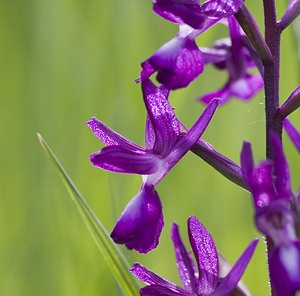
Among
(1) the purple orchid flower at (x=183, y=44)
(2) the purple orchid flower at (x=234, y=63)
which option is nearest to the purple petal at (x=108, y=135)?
(1) the purple orchid flower at (x=183, y=44)

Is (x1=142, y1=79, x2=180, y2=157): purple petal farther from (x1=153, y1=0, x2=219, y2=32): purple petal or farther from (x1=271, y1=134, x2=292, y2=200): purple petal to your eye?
(x1=271, y1=134, x2=292, y2=200): purple petal

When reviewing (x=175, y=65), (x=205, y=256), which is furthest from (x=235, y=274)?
(x=175, y=65)

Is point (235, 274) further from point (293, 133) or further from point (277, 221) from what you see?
point (293, 133)

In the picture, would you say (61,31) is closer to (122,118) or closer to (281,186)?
(122,118)

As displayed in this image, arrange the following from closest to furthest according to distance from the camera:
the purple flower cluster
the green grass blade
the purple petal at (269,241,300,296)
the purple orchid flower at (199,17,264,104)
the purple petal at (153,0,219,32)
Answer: the purple petal at (269,241,300,296) → the purple flower cluster → the purple petal at (153,0,219,32) → the green grass blade → the purple orchid flower at (199,17,264,104)

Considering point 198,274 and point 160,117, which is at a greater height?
point 160,117

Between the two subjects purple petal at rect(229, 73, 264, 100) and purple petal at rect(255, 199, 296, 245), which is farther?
purple petal at rect(229, 73, 264, 100)

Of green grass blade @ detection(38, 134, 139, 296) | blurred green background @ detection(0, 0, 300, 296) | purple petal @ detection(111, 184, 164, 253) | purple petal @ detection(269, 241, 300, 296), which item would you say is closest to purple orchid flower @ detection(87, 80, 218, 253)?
purple petal @ detection(111, 184, 164, 253)
